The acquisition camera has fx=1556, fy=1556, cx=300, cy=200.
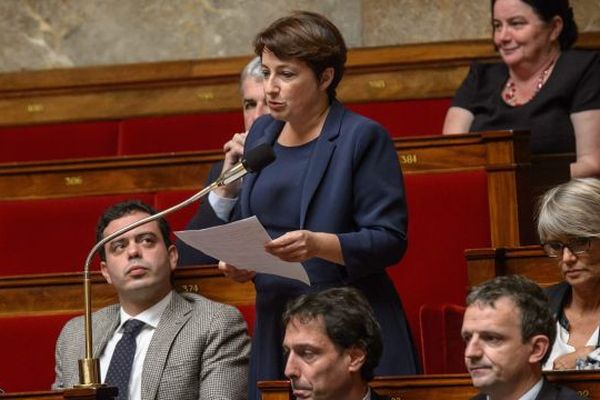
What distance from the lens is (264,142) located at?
177cm

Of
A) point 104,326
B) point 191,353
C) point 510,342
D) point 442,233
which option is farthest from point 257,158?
point 442,233

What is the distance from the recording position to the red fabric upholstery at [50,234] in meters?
2.53

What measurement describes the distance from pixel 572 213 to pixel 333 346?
37cm

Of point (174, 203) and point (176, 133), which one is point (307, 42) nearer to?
point (174, 203)

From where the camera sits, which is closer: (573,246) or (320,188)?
(320,188)

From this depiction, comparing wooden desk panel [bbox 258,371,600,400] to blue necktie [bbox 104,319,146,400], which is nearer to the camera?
wooden desk panel [bbox 258,371,600,400]

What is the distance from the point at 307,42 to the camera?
1757 millimetres

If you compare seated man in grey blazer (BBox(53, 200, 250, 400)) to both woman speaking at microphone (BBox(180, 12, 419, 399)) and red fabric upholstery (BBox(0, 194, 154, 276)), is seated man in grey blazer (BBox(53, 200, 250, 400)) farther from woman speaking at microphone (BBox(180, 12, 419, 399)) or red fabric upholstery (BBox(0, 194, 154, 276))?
red fabric upholstery (BBox(0, 194, 154, 276))

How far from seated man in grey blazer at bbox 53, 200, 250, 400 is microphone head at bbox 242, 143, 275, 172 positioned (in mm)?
416

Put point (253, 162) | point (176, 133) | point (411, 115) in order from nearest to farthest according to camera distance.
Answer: point (253, 162), point (411, 115), point (176, 133)

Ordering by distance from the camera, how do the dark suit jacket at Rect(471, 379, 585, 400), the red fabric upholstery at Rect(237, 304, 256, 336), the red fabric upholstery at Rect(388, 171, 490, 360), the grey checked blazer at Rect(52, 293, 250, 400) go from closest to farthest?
1. the dark suit jacket at Rect(471, 379, 585, 400)
2. the grey checked blazer at Rect(52, 293, 250, 400)
3. the red fabric upholstery at Rect(237, 304, 256, 336)
4. the red fabric upholstery at Rect(388, 171, 490, 360)

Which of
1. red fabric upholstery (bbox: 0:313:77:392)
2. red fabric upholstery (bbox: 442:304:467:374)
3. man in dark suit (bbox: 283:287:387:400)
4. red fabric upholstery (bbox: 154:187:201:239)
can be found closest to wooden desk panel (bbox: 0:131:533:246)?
red fabric upholstery (bbox: 154:187:201:239)

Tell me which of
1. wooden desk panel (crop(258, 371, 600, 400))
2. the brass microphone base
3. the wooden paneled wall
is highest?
the wooden paneled wall

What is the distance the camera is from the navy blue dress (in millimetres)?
1724
